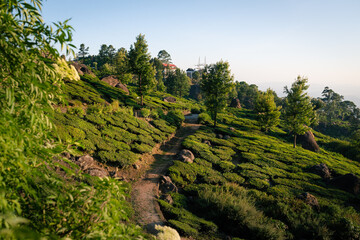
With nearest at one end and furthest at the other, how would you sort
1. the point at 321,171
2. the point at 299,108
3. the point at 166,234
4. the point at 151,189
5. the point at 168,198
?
Result: the point at 166,234 → the point at 168,198 → the point at 151,189 → the point at 321,171 → the point at 299,108

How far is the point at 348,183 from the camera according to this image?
53.0 feet

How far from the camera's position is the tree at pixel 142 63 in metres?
26.3

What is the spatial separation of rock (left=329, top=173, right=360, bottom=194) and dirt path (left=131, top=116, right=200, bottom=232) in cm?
1497

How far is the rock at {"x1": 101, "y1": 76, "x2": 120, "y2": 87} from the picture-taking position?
133ft

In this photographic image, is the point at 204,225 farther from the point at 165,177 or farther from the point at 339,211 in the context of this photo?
the point at 339,211

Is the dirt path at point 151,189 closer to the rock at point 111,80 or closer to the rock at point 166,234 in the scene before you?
the rock at point 166,234

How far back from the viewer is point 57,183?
9.02ft

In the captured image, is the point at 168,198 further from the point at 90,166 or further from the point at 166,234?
→ the point at 90,166

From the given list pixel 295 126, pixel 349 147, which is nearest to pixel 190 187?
pixel 295 126

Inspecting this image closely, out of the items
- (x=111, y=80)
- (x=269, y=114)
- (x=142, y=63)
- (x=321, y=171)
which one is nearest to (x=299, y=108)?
(x=269, y=114)

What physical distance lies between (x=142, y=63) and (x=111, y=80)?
706 inches

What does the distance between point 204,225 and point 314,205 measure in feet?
27.7

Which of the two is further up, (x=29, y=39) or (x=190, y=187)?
(x=29, y=39)

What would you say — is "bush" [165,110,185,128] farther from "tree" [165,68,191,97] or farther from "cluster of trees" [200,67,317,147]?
"tree" [165,68,191,97]
